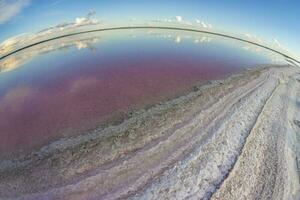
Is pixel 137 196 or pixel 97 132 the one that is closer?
pixel 137 196

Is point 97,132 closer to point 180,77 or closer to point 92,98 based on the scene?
point 92,98

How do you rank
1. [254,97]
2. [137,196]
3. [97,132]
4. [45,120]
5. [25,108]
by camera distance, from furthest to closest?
1. [254,97]
2. [25,108]
3. [45,120]
4. [97,132]
5. [137,196]

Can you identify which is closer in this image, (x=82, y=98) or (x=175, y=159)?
(x=175, y=159)

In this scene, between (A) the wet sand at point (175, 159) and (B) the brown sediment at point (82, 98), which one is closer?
(A) the wet sand at point (175, 159)

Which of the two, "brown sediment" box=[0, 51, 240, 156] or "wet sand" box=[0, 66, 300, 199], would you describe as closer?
"wet sand" box=[0, 66, 300, 199]

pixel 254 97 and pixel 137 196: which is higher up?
pixel 254 97

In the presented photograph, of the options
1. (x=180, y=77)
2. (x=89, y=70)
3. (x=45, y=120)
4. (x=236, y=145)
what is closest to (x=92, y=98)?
(x=45, y=120)

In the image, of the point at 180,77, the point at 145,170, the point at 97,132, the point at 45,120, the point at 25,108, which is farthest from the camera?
the point at 180,77
